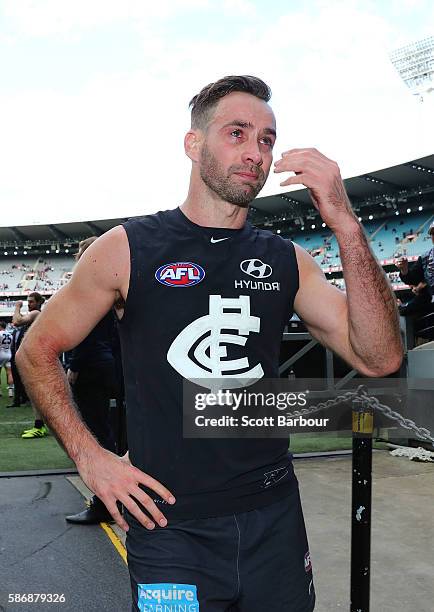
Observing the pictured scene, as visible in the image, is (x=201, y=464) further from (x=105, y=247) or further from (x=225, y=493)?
(x=105, y=247)

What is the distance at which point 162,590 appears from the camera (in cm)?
154

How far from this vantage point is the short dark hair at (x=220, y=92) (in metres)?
1.84

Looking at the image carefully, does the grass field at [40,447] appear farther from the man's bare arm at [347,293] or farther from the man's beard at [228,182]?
the man's beard at [228,182]

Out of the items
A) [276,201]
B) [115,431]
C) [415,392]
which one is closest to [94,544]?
[115,431]

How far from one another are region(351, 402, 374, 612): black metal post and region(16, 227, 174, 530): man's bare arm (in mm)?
863

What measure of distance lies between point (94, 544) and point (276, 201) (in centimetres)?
3808

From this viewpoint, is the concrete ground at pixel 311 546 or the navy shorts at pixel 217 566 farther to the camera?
the concrete ground at pixel 311 546

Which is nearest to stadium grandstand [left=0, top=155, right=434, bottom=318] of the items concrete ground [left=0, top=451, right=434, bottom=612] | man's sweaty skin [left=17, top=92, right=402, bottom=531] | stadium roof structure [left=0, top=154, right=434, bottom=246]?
stadium roof structure [left=0, top=154, right=434, bottom=246]

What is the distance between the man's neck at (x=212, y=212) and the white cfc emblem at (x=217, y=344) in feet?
0.88

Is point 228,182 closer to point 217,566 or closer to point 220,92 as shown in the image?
point 220,92

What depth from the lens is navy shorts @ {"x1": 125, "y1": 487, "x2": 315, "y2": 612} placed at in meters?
1.54

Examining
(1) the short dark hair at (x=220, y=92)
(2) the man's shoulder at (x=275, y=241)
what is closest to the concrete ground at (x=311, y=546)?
(2) the man's shoulder at (x=275, y=241)

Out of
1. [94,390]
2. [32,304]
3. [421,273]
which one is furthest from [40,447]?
[421,273]

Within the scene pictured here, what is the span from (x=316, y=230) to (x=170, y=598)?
136 ft
